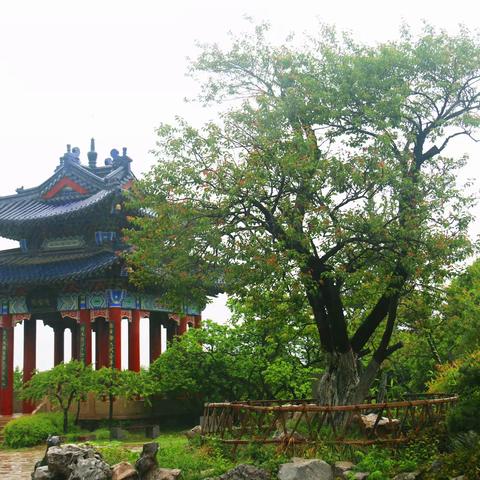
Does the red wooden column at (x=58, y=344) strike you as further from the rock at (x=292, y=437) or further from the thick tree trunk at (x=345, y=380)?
the rock at (x=292, y=437)

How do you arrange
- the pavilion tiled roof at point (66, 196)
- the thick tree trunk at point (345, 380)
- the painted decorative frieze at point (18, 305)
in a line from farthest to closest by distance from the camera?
the painted decorative frieze at point (18, 305), the pavilion tiled roof at point (66, 196), the thick tree trunk at point (345, 380)

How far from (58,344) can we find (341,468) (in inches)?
876

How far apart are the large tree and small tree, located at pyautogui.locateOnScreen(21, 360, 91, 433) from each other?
24.2 ft

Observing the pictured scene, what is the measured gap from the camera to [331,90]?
57.4 feet

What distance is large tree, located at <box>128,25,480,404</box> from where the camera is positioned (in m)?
16.5

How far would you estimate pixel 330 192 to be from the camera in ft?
54.8

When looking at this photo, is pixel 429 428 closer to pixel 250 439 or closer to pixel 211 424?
pixel 250 439

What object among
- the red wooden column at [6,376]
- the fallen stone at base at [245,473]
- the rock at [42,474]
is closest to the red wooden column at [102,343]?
the red wooden column at [6,376]

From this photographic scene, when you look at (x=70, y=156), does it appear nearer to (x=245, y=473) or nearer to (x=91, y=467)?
(x=91, y=467)

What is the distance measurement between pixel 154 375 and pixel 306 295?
34.0 ft

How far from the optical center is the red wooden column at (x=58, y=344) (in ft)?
111

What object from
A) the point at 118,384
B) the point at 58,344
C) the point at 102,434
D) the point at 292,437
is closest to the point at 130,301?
the point at 118,384

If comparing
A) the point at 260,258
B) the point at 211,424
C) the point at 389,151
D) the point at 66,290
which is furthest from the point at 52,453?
the point at 66,290

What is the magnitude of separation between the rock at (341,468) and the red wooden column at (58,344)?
71.6 feet
